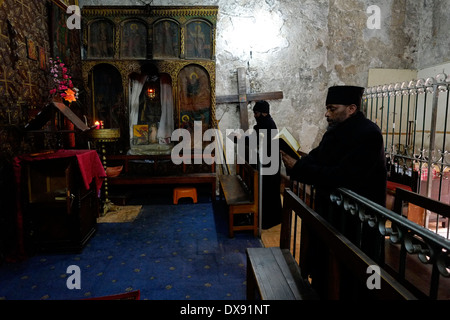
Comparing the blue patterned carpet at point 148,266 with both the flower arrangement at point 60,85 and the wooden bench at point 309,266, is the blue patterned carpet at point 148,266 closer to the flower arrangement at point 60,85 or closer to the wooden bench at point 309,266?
the wooden bench at point 309,266

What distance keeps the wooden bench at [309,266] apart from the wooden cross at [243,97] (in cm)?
477

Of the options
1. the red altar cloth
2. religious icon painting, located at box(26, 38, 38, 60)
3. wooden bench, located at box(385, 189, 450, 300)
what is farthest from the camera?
religious icon painting, located at box(26, 38, 38, 60)

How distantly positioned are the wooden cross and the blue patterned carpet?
2.97 m

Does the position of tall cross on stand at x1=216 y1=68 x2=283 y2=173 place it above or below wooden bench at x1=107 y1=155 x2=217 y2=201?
above

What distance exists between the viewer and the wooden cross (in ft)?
23.2

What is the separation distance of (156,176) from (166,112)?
166cm

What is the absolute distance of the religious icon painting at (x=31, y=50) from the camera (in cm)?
449

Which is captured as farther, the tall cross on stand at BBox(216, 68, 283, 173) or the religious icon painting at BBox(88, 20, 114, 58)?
the tall cross on stand at BBox(216, 68, 283, 173)

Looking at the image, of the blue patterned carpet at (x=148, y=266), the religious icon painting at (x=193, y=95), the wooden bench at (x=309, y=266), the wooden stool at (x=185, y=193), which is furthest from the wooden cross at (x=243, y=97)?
the wooden bench at (x=309, y=266)

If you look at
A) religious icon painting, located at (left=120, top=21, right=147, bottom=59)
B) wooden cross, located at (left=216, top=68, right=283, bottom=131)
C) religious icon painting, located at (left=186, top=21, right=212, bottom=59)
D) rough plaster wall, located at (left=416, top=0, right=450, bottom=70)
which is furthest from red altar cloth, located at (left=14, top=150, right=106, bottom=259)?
rough plaster wall, located at (left=416, top=0, right=450, bottom=70)

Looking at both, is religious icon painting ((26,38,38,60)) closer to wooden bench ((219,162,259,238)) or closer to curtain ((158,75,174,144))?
curtain ((158,75,174,144))

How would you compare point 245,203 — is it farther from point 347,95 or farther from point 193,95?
point 193,95

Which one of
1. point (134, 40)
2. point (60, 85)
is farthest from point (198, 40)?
point (60, 85)

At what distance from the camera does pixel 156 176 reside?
21.6 feet
